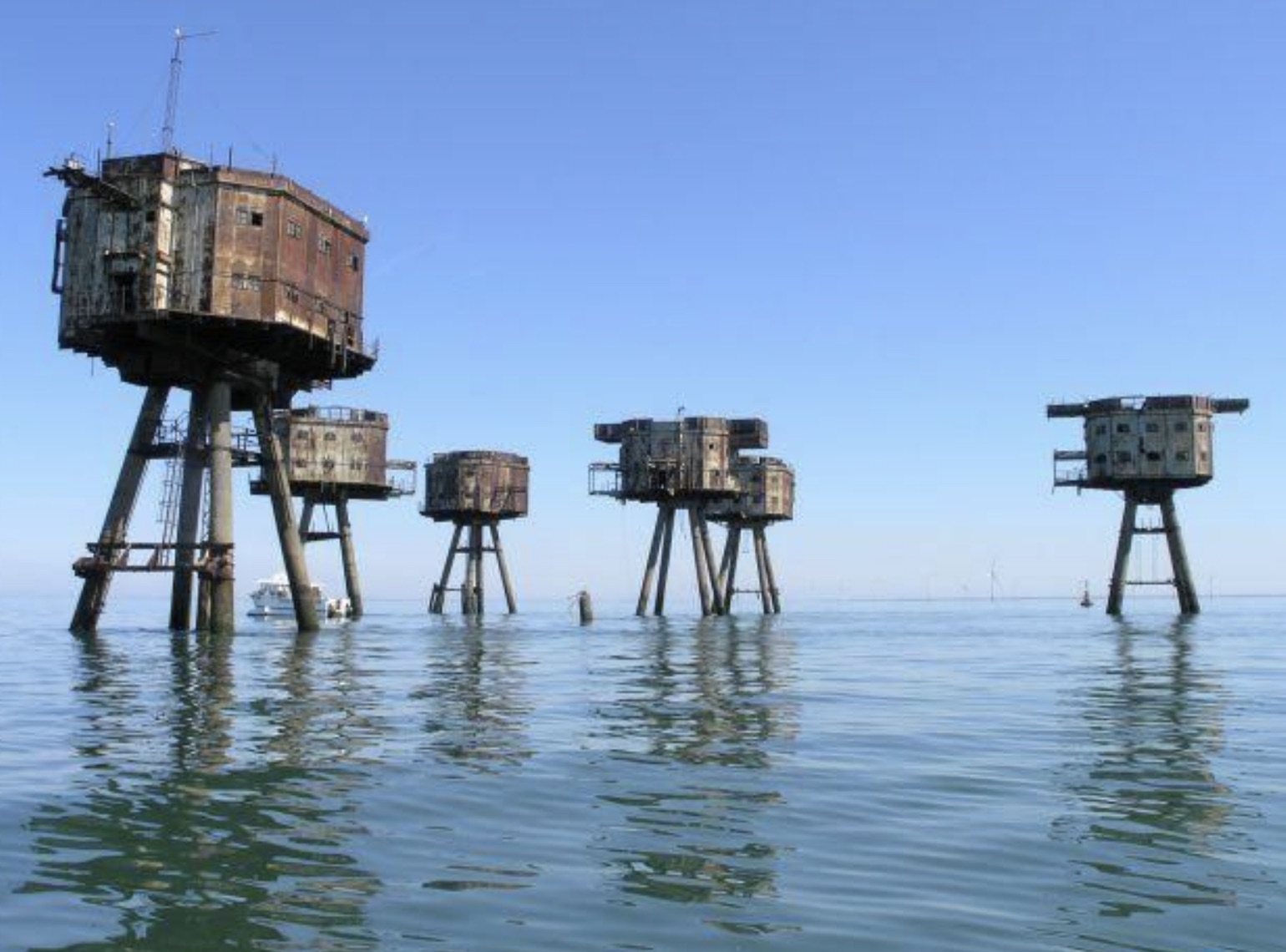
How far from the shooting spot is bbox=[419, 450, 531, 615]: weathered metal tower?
77.1m

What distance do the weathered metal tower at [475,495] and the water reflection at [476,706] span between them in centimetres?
4020

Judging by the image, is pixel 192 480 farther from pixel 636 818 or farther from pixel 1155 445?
pixel 1155 445

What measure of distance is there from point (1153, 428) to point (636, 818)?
232 ft

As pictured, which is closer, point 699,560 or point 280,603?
point 699,560

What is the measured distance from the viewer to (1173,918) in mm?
7344

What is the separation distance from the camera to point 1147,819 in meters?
10.4

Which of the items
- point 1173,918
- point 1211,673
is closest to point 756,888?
point 1173,918

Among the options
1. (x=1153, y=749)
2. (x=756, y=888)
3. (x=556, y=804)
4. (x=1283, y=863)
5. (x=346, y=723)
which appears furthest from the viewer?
(x=346, y=723)

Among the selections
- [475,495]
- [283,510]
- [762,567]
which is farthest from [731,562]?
[283,510]

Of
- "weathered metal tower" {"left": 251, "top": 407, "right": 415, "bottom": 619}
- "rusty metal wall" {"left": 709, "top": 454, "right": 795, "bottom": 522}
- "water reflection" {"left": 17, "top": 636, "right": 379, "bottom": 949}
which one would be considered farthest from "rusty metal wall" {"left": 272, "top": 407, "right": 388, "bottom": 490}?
"water reflection" {"left": 17, "top": 636, "right": 379, "bottom": 949}

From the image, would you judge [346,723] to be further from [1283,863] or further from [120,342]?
[120,342]

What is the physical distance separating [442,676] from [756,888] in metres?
18.3

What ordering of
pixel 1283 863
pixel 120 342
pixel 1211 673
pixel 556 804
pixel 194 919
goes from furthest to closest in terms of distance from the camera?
pixel 120 342 < pixel 1211 673 < pixel 556 804 < pixel 1283 863 < pixel 194 919

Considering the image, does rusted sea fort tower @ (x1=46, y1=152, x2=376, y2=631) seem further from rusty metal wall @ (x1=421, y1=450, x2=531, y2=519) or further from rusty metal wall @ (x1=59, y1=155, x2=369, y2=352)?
rusty metal wall @ (x1=421, y1=450, x2=531, y2=519)
